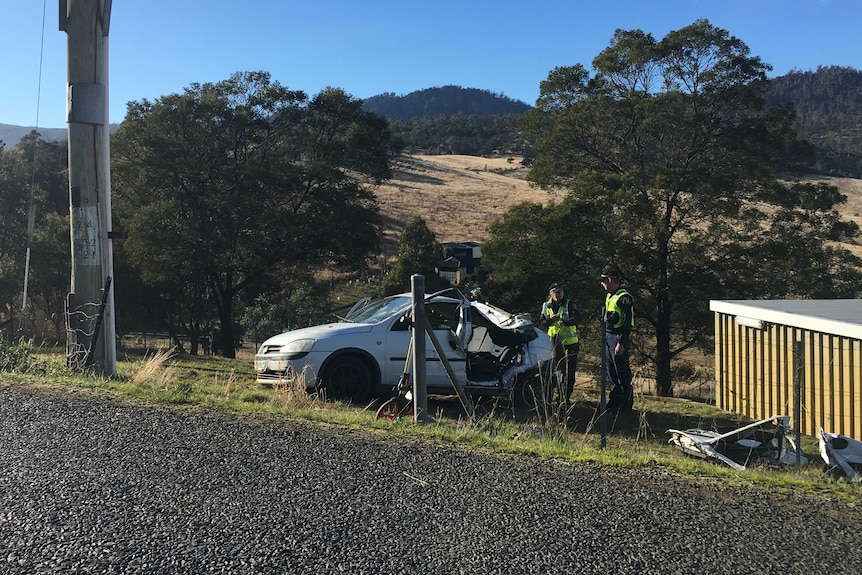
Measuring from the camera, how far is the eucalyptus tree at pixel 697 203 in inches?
832

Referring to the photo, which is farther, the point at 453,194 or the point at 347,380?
the point at 453,194

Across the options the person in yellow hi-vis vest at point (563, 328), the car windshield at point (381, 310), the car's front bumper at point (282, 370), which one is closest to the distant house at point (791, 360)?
the person in yellow hi-vis vest at point (563, 328)

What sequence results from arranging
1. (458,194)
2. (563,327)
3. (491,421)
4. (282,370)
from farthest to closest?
(458,194) → (563,327) → (282,370) → (491,421)

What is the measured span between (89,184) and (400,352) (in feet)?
14.7

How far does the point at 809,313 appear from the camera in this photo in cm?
1041

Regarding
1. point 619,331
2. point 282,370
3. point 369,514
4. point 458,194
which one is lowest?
point 369,514

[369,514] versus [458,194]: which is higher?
[458,194]

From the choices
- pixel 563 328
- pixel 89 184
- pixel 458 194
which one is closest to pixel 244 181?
pixel 89 184

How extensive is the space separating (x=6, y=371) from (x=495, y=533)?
743 cm

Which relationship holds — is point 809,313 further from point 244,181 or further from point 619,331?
point 244,181

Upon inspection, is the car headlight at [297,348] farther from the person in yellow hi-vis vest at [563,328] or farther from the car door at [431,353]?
the person in yellow hi-vis vest at [563,328]

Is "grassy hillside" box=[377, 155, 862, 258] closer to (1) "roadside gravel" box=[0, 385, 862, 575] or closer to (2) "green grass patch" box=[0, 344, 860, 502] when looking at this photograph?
(2) "green grass patch" box=[0, 344, 860, 502]

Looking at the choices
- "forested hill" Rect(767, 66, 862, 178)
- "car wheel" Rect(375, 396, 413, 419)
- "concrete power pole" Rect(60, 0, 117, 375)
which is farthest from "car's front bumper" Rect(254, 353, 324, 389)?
"forested hill" Rect(767, 66, 862, 178)

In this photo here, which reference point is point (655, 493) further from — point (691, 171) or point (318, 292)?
point (318, 292)
